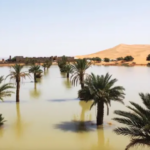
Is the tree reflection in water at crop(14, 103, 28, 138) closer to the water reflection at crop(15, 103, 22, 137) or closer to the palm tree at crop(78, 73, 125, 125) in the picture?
the water reflection at crop(15, 103, 22, 137)

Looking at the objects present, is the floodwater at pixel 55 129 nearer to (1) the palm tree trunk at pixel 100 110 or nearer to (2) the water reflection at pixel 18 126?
(2) the water reflection at pixel 18 126

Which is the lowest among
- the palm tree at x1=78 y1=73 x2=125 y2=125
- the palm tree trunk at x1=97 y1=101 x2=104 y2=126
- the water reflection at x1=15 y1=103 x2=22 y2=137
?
the water reflection at x1=15 y1=103 x2=22 y2=137

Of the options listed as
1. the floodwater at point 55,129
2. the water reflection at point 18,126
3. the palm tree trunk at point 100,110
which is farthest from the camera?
the palm tree trunk at point 100,110

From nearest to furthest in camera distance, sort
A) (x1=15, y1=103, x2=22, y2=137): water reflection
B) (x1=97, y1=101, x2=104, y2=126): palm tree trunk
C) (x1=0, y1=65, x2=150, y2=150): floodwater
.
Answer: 1. (x1=0, y1=65, x2=150, y2=150): floodwater
2. (x1=15, y1=103, x2=22, y2=137): water reflection
3. (x1=97, y1=101, x2=104, y2=126): palm tree trunk

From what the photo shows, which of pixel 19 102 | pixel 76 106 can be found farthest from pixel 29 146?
pixel 19 102

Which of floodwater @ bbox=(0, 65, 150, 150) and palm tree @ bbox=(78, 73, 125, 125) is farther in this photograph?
palm tree @ bbox=(78, 73, 125, 125)

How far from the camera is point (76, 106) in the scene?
2184cm

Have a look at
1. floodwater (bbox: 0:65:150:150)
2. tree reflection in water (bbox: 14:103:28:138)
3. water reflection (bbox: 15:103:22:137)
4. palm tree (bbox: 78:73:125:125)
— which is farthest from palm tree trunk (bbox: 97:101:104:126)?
water reflection (bbox: 15:103:22:137)

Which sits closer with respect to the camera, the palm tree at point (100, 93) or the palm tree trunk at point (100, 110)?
the palm tree at point (100, 93)

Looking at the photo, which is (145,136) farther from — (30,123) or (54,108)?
(54,108)

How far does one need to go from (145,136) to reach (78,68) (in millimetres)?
17235

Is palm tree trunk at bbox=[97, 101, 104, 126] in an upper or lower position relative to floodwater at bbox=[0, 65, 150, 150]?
upper

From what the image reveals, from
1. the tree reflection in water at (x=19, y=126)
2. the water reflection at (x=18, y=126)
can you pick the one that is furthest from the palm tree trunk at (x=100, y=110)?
the water reflection at (x=18, y=126)

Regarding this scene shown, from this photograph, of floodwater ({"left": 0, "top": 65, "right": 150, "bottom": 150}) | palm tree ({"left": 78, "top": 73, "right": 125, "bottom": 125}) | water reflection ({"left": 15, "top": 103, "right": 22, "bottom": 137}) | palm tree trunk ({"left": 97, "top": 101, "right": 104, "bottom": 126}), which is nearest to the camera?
floodwater ({"left": 0, "top": 65, "right": 150, "bottom": 150})
